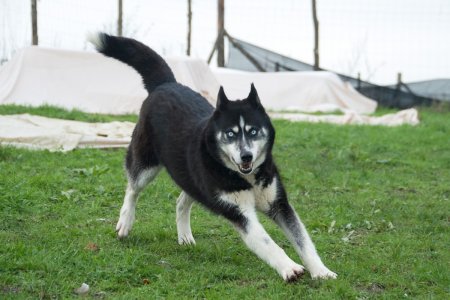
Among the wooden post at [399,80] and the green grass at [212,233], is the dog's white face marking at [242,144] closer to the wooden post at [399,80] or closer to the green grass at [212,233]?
the green grass at [212,233]

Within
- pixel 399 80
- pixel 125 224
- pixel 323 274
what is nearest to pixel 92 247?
pixel 125 224

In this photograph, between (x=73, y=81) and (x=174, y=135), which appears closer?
(x=174, y=135)

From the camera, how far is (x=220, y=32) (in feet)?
60.9

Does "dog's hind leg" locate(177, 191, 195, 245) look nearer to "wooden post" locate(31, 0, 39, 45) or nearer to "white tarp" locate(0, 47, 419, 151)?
"white tarp" locate(0, 47, 419, 151)

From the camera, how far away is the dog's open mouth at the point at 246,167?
4.18 meters

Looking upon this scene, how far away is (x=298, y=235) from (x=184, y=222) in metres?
1.09

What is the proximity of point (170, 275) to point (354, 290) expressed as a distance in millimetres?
1082

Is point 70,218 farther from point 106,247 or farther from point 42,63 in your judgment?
point 42,63

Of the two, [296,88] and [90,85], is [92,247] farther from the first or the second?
[296,88]

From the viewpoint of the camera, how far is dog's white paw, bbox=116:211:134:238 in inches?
195

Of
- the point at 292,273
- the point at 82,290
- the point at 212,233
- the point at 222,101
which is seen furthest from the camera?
the point at 212,233

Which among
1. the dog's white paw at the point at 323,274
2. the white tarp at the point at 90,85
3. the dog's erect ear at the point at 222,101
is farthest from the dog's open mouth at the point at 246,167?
the white tarp at the point at 90,85

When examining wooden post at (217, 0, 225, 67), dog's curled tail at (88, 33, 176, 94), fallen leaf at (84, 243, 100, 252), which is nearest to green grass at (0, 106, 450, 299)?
fallen leaf at (84, 243, 100, 252)

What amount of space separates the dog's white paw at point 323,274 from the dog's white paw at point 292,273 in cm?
16
